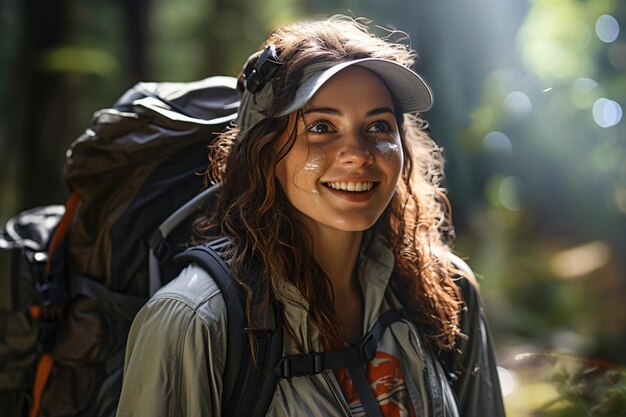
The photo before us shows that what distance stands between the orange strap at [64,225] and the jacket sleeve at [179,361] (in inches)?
28.6

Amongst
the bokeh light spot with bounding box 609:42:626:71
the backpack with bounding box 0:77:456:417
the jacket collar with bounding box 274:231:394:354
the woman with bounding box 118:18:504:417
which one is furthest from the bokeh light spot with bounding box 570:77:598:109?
the backpack with bounding box 0:77:456:417

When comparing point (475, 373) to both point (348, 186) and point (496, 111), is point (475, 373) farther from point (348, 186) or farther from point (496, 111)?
point (496, 111)

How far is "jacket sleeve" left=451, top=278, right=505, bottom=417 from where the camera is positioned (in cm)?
240

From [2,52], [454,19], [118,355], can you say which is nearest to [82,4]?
[2,52]

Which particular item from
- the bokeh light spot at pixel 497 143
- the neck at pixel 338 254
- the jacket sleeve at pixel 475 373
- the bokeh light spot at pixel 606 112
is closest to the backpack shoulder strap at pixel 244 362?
the neck at pixel 338 254

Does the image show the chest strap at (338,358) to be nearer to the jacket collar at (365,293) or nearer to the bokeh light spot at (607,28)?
the jacket collar at (365,293)

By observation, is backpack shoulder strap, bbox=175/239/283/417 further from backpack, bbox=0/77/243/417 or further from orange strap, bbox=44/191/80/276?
orange strap, bbox=44/191/80/276

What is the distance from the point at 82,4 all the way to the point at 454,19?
4461 millimetres

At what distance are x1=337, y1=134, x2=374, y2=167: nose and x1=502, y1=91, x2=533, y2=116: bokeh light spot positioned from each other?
A: 6108 mm

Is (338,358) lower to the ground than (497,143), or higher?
lower

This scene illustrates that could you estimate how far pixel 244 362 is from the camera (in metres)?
1.89

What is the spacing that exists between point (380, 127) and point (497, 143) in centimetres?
625

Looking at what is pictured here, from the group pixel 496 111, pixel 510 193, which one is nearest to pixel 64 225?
pixel 496 111

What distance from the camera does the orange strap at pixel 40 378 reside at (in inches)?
91.7
